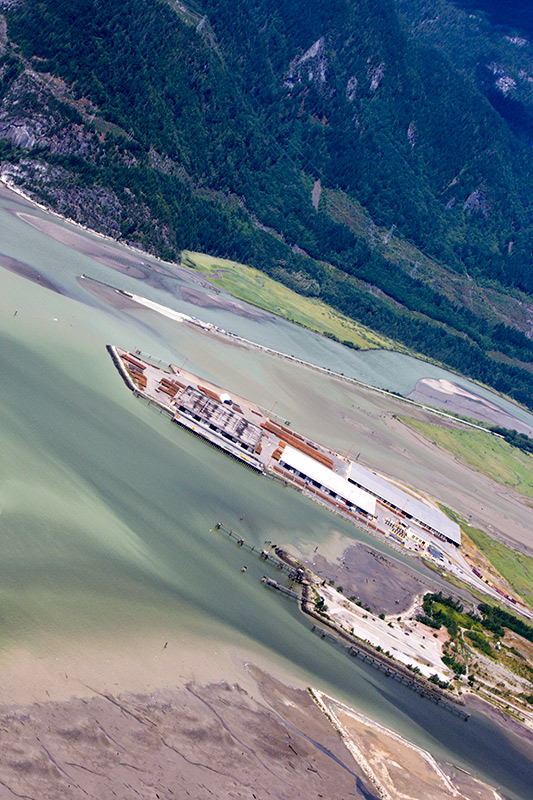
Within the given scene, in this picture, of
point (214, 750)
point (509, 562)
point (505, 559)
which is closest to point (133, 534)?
point (214, 750)

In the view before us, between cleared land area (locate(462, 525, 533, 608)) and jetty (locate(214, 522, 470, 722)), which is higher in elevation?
cleared land area (locate(462, 525, 533, 608))

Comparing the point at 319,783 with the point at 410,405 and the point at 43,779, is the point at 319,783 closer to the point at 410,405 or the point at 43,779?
the point at 43,779

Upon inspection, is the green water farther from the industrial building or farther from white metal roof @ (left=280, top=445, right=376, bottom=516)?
white metal roof @ (left=280, top=445, right=376, bottom=516)

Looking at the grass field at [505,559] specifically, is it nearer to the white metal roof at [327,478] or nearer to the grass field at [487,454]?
the white metal roof at [327,478]

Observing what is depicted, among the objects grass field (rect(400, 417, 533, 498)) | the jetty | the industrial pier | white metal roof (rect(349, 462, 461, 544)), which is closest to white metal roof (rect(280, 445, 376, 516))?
the industrial pier

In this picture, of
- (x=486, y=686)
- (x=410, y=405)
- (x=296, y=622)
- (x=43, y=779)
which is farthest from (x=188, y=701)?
(x=410, y=405)
